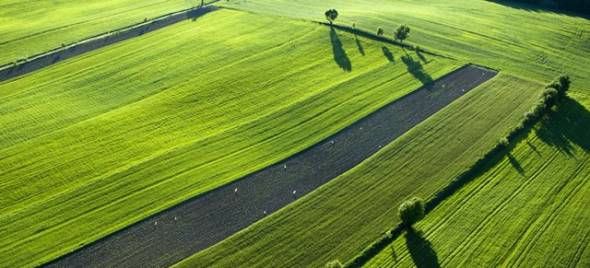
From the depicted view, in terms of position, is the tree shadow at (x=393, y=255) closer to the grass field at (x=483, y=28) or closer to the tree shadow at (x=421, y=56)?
the grass field at (x=483, y=28)

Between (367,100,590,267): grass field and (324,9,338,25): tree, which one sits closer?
(367,100,590,267): grass field

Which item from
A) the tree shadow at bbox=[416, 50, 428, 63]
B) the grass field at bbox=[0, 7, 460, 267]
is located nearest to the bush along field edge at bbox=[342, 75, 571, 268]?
the grass field at bbox=[0, 7, 460, 267]

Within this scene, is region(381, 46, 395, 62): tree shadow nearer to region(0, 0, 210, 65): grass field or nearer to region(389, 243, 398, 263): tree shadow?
region(389, 243, 398, 263): tree shadow

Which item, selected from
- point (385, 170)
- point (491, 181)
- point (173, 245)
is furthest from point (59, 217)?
point (491, 181)

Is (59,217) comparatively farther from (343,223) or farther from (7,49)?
(7,49)

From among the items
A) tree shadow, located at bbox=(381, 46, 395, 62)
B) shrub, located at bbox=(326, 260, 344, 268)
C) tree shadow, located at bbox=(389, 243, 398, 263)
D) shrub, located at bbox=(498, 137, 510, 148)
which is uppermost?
tree shadow, located at bbox=(381, 46, 395, 62)
